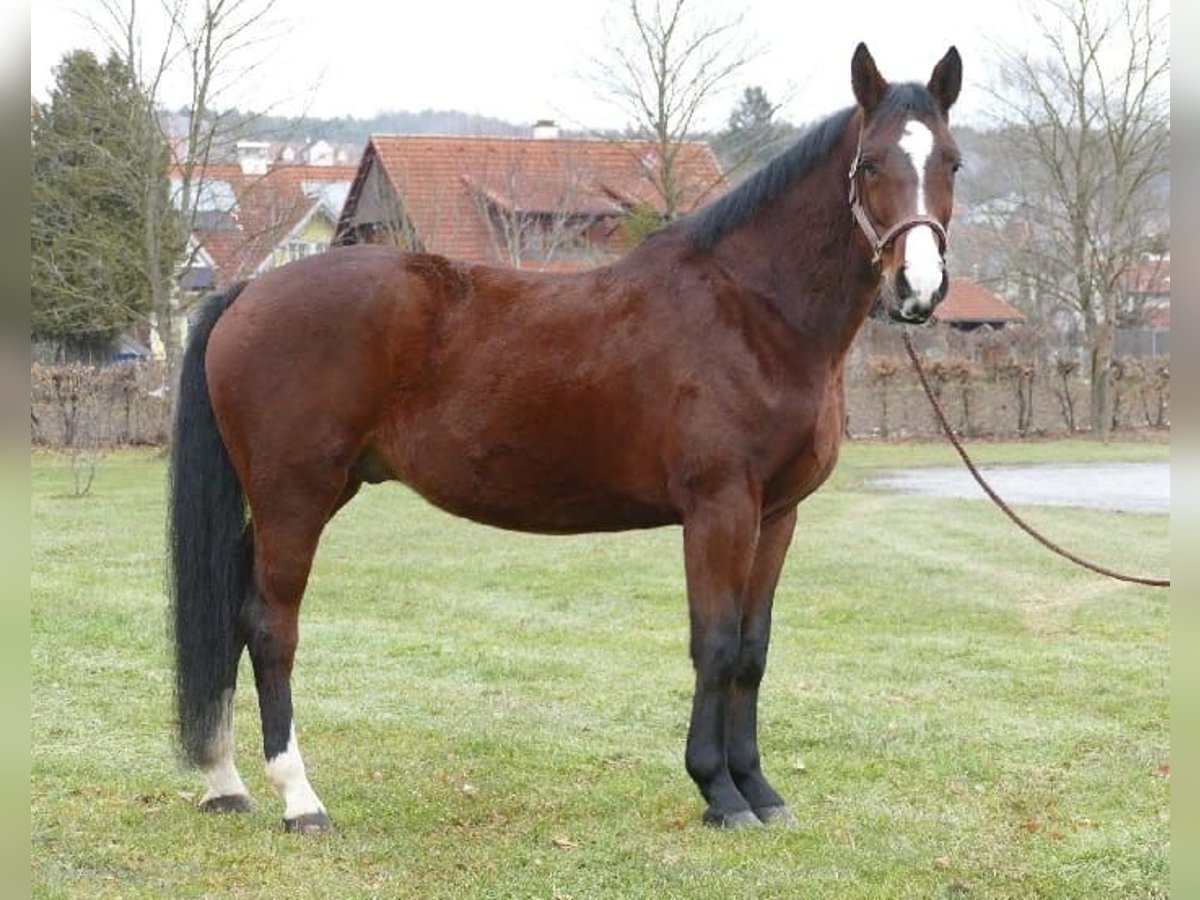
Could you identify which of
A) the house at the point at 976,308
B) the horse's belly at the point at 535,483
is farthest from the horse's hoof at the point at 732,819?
the house at the point at 976,308

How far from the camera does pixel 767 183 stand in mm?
5066

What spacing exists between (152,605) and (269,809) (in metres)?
4.72

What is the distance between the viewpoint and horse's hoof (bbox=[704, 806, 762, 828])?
193 inches

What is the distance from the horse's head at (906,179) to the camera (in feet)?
14.1

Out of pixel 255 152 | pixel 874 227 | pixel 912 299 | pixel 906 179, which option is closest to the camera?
pixel 912 299

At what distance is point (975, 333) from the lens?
29469 mm

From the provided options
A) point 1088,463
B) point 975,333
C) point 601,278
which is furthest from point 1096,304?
point 601,278

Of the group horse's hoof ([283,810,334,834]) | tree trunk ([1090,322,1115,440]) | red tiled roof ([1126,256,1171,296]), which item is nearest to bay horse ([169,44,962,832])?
horse's hoof ([283,810,334,834])

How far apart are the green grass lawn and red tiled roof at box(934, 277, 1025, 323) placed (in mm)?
38496

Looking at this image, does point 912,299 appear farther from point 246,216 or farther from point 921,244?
point 246,216

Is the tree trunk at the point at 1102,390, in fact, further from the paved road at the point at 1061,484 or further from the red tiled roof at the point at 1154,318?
the red tiled roof at the point at 1154,318

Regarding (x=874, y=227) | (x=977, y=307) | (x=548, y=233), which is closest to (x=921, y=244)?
(x=874, y=227)

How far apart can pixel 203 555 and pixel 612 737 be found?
82.7 inches

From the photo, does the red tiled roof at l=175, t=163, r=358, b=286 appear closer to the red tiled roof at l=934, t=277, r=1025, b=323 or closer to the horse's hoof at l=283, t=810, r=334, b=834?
the horse's hoof at l=283, t=810, r=334, b=834
